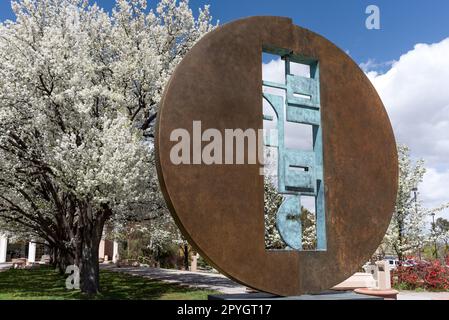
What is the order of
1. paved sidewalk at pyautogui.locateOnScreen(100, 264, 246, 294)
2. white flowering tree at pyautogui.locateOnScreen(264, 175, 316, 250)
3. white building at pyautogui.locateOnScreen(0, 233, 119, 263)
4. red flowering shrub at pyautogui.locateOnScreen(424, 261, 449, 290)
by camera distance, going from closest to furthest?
paved sidewalk at pyautogui.locateOnScreen(100, 264, 246, 294), red flowering shrub at pyautogui.locateOnScreen(424, 261, 449, 290), white flowering tree at pyautogui.locateOnScreen(264, 175, 316, 250), white building at pyautogui.locateOnScreen(0, 233, 119, 263)

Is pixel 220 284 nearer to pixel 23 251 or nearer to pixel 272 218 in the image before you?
pixel 272 218

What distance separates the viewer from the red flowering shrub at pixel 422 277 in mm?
18594

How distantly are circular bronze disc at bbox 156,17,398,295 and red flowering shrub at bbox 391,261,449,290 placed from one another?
39.2 feet

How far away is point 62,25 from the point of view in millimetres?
16828

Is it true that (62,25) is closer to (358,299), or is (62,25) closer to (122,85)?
(122,85)

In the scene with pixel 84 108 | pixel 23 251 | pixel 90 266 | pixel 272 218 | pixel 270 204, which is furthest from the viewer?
pixel 23 251

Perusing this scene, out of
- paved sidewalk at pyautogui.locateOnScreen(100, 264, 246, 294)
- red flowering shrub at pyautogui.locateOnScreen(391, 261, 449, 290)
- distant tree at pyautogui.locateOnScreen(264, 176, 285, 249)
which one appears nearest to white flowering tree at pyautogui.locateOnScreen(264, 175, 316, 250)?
distant tree at pyautogui.locateOnScreen(264, 176, 285, 249)

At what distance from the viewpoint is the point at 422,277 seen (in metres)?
19.0

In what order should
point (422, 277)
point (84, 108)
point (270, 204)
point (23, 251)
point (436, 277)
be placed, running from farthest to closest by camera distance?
1. point (23, 251)
2. point (270, 204)
3. point (422, 277)
4. point (436, 277)
5. point (84, 108)

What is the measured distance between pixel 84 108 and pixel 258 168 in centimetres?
901

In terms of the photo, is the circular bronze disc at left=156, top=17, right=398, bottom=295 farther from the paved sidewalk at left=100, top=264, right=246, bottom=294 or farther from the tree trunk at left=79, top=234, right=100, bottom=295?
the tree trunk at left=79, top=234, right=100, bottom=295

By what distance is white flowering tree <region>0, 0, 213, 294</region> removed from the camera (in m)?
14.5

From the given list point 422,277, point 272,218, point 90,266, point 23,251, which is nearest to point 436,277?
point 422,277

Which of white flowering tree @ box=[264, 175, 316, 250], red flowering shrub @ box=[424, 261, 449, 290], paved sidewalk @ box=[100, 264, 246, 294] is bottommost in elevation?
paved sidewalk @ box=[100, 264, 246, 294]
